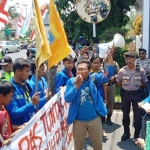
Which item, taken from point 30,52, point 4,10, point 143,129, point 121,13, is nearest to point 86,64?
point 143,129

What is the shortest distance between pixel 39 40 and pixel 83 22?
8.32m

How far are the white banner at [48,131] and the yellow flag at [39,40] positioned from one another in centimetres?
63

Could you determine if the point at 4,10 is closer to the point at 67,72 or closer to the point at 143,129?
the point at 67,72

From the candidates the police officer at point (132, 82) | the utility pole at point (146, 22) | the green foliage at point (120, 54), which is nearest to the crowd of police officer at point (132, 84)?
the police officer at point (132, 82)

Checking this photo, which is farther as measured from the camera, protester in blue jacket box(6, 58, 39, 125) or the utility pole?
the utility pole

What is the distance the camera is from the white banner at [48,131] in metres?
2.76

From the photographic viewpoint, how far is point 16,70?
10.6 ft

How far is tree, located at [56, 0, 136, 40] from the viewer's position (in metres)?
11.2

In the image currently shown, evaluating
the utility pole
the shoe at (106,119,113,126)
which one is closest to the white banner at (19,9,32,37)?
the utility pole

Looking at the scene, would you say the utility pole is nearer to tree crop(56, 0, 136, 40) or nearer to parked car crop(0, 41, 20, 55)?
tree crop(56, 0, 136, 40)

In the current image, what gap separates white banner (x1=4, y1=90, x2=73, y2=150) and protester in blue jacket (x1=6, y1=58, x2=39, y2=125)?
0.14 meters

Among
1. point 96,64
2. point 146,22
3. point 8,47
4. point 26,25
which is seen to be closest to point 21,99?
point 96,64

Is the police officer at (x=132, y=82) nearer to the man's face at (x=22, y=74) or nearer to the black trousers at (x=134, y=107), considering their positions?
the black trousers at (x=134, y=107)

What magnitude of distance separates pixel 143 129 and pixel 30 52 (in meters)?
3.76
